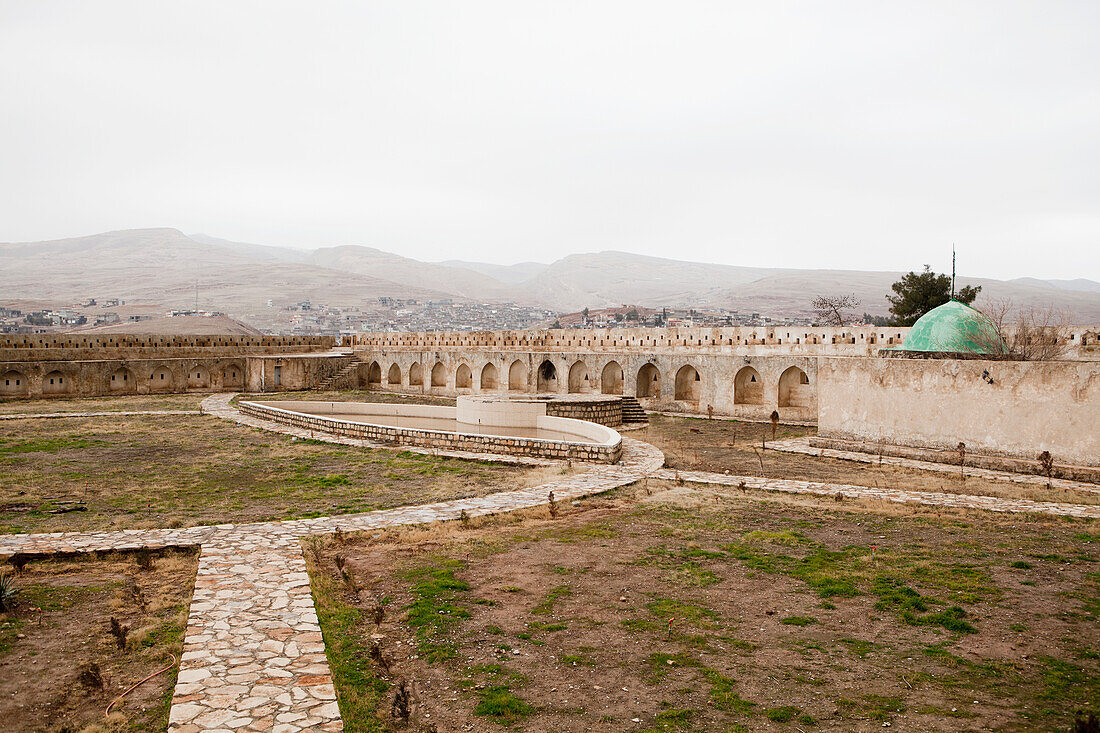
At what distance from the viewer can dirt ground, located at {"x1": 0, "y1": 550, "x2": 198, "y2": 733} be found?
4.46 meters

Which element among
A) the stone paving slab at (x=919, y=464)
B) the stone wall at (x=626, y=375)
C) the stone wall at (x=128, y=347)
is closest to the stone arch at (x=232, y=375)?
the stone wall at (x=128, y=347)

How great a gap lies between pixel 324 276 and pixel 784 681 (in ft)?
484

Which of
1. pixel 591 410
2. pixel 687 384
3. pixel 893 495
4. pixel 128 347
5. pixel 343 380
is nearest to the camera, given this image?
pixel 893 495

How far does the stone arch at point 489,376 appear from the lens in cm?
3077

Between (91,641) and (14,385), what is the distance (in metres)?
27.6

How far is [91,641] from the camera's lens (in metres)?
5.52

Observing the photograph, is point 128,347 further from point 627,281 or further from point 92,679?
point 627,281

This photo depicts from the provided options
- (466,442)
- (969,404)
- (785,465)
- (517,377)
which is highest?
(969,404)

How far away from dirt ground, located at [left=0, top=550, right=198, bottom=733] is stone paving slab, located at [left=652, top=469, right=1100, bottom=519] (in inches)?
311

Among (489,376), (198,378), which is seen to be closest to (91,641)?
(489,376)

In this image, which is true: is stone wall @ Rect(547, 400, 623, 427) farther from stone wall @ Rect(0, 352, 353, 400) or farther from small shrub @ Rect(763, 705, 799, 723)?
stone wall @ Rect(0, 352, 353, 400)

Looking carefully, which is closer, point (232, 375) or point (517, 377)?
point (517, 377)

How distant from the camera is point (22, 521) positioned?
29.8 feet

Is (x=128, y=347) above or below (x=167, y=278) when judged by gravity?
below
